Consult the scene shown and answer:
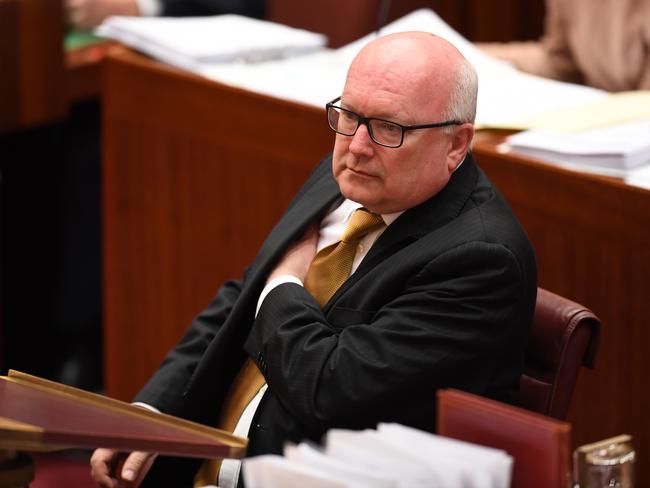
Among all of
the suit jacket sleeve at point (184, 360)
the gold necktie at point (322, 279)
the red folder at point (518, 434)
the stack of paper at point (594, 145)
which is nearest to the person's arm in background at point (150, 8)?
the stack of paper at point (594, 145)

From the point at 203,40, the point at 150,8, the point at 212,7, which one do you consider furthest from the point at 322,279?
the point at 150,8

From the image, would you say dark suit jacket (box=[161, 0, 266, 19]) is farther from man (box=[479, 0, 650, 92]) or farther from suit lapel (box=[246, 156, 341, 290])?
suit lapel (box=[246, 156, 341, 290])

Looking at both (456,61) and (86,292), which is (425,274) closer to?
(456,61)

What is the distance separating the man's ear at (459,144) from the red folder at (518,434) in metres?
0.59

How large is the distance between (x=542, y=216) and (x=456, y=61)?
2.24ft

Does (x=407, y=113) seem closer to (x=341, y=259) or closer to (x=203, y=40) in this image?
(x=341, y=259)

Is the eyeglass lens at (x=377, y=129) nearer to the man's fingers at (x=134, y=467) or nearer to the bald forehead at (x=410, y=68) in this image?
the bald forehead at (x=410, y=68)

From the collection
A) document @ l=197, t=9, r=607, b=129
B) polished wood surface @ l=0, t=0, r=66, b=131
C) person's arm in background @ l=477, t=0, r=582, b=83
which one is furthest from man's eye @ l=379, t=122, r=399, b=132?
polished wood surface @ l=0, t=0, r=66, b=131

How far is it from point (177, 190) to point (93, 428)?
5.80 feet

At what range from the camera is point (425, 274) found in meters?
1.75

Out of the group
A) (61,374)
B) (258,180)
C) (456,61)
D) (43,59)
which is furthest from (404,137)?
(61,374)

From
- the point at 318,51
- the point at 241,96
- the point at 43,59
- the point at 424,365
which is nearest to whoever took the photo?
the point at 424,365

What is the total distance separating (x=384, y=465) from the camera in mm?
1204

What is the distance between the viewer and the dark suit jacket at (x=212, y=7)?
3.81m
